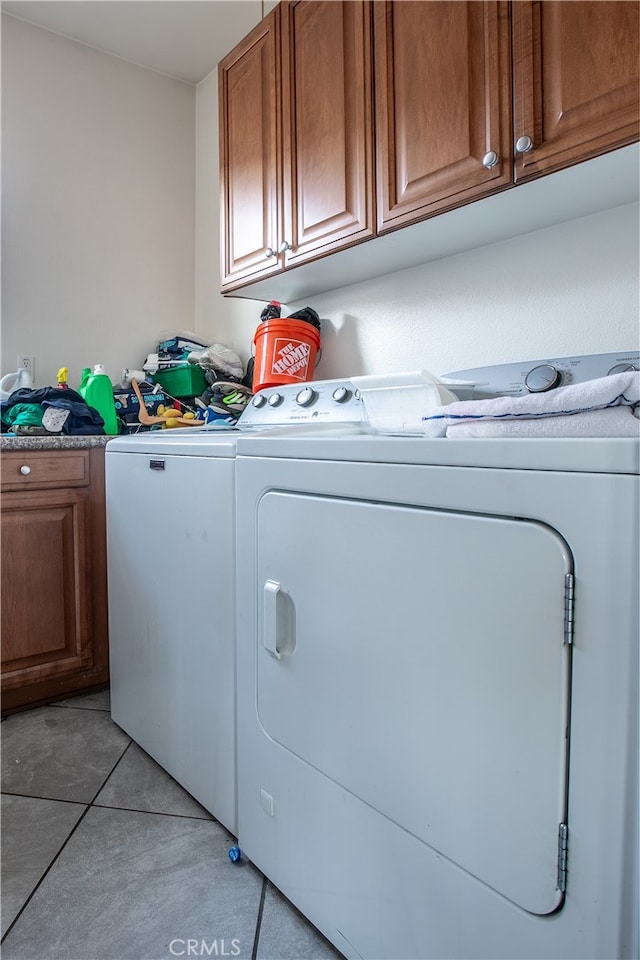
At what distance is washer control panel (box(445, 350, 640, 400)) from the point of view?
1.15 metres

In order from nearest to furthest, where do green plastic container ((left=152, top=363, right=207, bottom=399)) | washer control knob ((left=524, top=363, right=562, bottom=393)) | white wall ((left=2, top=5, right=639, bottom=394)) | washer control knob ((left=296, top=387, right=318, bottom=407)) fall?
washer control knob ((left=524, top=363, right=562, bottom=393)), white wall ((left=2, top=5, right=639, bottom=394)), washer control knob ((left=296, top=387, right=318, bottom=407)), green plastic container ((left=152, top=363, right=207, bottom=399))

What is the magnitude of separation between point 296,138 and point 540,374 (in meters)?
1.15

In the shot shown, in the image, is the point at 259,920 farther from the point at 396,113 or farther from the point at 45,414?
the point at 396,113

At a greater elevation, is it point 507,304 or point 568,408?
point 507,304

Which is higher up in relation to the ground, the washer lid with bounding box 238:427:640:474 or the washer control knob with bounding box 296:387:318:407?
the washer control knob with bounding box 296:387:318:407

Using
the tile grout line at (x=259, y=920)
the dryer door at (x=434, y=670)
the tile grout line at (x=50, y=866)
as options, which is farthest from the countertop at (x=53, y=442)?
the tile grout line at (x=259, y=920)

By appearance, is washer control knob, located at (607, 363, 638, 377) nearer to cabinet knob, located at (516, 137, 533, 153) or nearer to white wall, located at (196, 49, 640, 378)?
white wall, located at (196, 49, 640, 378)

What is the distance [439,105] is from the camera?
131 cm

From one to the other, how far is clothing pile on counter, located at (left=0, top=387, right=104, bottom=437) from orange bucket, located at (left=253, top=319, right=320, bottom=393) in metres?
0.72

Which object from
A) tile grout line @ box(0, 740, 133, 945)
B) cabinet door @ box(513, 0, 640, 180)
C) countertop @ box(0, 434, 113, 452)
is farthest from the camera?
countertop @ box(0, 434, 113, 452)

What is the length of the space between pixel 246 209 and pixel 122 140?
1.22m

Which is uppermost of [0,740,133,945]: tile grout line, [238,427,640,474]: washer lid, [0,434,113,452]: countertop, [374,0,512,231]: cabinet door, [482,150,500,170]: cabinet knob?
[374,0,512,231]: cabinet door

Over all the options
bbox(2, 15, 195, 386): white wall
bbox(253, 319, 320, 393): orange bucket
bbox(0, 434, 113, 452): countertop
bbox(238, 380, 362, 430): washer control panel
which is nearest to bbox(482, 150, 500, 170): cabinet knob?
bbox(238, 380, 362, 430): washer control panel

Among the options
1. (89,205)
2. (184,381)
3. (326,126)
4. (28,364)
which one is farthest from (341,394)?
(89,205)
